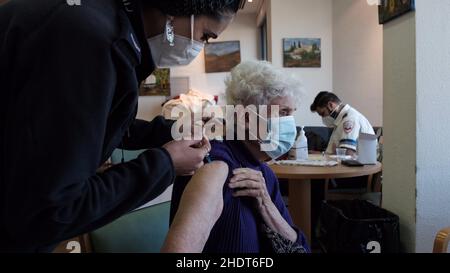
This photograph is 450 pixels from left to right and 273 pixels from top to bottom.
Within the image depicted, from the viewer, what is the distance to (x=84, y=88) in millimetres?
588

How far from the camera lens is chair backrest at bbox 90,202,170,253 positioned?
3.33 ft

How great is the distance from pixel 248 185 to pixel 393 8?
45.9 inches

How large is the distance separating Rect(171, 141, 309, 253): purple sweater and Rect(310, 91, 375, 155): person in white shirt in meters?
1.97

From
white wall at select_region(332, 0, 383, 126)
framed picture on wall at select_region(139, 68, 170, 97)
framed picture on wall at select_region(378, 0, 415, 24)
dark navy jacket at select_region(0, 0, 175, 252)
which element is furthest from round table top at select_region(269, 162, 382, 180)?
framed picture on wall at select_region(139, 68, 170, 97)

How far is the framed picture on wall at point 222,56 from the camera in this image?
5555 mm

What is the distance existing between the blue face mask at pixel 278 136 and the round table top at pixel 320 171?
0.77m

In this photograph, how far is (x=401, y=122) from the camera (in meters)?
1.68

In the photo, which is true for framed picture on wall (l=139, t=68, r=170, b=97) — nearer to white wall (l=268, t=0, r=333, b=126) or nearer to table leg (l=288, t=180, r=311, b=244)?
white wall (l=268, t=0, r=333, b=126)

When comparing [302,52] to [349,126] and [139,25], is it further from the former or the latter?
[139,25]

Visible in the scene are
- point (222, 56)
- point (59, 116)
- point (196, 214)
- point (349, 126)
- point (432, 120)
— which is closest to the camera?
point (59, 116)

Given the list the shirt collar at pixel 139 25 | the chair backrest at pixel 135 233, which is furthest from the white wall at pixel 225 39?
the shirt collar at pixel 139 25

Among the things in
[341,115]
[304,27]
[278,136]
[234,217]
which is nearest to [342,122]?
[341,115]
